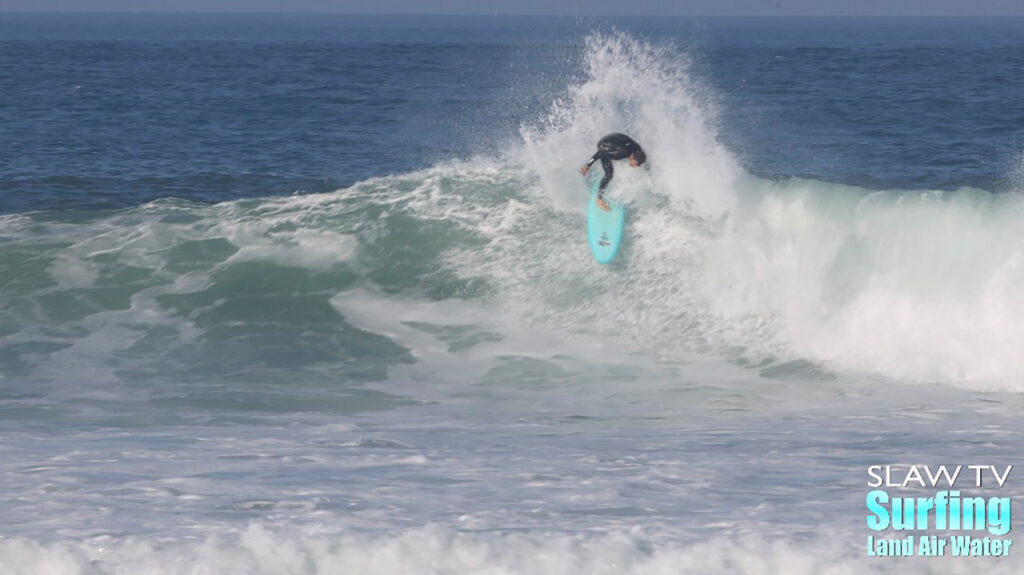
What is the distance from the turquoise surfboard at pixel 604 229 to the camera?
1452 centimetres

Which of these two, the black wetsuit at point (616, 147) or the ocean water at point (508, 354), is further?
the black wetsuit at point (616, 147)

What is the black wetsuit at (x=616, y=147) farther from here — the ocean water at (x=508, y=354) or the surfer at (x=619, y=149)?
the ocean water at (x=508, y=354)

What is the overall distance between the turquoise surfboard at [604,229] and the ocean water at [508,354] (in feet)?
0.91

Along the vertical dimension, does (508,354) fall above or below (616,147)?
below

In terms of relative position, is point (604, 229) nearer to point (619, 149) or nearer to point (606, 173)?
point (606, 173)

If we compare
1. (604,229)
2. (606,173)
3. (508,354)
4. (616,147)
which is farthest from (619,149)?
(508,354)

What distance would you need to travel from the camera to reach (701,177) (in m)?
15.5

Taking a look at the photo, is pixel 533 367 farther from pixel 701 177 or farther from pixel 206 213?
pixel 206 213

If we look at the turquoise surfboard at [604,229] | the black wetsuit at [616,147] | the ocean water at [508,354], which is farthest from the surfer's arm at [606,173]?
the ocean water at [508,354]

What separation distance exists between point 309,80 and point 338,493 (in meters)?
37.3

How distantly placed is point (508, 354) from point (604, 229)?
9.92 ft

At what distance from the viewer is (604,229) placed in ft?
48.2

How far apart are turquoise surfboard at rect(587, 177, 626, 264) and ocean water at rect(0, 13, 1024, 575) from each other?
279mm

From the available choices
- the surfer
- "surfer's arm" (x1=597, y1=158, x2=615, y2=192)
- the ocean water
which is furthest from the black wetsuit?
the ocean water
